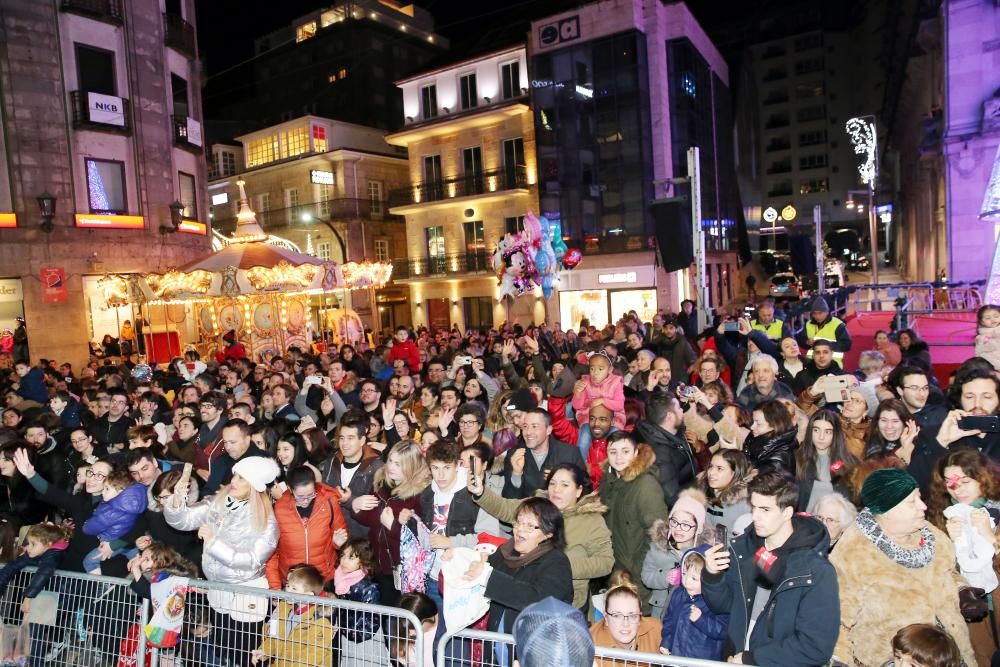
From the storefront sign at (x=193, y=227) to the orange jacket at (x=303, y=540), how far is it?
19.8m

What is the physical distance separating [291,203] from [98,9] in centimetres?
1408

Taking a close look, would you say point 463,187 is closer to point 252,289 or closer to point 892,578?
point 252,289

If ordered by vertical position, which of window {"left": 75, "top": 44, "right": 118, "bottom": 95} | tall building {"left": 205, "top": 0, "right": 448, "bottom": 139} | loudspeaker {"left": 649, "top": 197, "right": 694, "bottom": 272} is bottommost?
loudspeaker {"left": 649, "top": 197, "right": 694, "bottom": 272}

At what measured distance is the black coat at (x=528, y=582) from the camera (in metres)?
3.22

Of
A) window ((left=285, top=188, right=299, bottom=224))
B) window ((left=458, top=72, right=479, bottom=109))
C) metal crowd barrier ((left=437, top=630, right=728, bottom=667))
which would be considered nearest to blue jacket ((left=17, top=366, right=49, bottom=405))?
metal crowd barrier ((left=437, top=630, right=728, bottom=667))

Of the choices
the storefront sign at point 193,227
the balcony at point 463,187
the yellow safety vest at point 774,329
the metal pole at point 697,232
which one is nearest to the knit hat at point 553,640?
the yellow safety vest at point 774,329

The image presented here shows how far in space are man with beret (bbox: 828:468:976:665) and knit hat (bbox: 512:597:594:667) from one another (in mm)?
1807

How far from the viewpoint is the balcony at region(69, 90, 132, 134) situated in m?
19.0

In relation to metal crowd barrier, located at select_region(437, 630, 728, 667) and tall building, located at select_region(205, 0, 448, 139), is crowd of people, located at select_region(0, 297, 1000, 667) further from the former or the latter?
tall building, located at select_region(205, 0, 448, 139)

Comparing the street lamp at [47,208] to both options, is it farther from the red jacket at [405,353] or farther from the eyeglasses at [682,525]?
the eyeglasses at [682,525]

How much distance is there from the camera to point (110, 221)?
19.5m

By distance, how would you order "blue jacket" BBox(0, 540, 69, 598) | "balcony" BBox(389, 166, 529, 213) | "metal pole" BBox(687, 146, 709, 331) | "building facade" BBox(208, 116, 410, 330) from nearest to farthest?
"blue jacket" BBox(0, 540, 69, 598) → "metal pole" BBox(687, 146, 709, 331) → "balcony" BBox(389, 166, 529, 213) → "building facade" BBox(208, 116, 410, 330)

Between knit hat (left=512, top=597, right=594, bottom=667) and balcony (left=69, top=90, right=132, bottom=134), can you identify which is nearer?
knit hat (left=512, top=597, right=594, bottom=667)

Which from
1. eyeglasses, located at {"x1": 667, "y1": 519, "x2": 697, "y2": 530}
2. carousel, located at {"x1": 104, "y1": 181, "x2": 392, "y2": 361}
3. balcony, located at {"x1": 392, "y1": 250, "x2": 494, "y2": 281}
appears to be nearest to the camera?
eyeglasses, located at {"x1": 667, "y1": 519, "x2": 697, "y2": 530}
